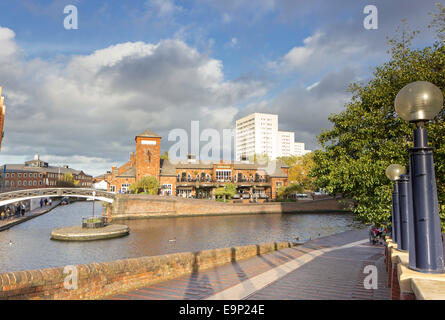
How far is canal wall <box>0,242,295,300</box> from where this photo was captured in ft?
19.1

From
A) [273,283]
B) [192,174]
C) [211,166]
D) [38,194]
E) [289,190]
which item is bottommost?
[273,283]

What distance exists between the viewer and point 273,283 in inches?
314

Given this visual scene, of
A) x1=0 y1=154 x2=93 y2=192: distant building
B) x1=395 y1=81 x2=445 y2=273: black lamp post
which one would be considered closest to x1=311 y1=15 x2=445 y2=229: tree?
x1=395 y1=81 x2=445 y2=273: black lamp post

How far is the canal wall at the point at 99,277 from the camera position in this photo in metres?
5.82

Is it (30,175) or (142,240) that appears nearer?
(142,240)

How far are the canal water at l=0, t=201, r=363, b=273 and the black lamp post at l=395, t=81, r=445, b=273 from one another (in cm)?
1752

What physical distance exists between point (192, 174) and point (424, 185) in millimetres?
57488

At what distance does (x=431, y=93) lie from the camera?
3.38 meters

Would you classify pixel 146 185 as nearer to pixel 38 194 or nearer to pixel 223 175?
pixel 38 194

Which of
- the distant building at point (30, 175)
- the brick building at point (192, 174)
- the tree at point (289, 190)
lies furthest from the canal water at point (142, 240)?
the distant building at point (30, 175)

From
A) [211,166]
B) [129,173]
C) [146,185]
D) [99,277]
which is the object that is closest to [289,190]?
[211,166]

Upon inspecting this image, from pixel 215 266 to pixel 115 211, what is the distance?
1343 inches
